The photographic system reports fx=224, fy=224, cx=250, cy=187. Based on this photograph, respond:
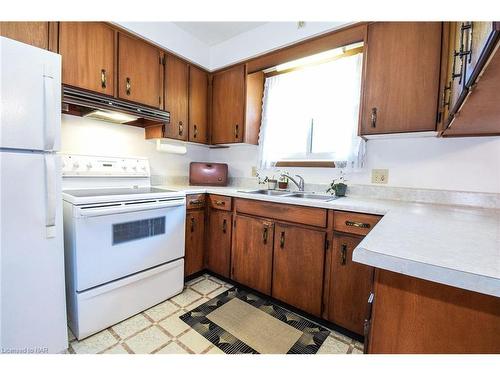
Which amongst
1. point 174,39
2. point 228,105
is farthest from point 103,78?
point 228,105

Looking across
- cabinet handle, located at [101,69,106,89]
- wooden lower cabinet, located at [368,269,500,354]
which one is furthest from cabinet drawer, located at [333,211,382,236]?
cabinet handle, located at [101,69,106,89]

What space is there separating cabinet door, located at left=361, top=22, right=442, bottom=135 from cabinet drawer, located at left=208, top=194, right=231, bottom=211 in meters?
1.25

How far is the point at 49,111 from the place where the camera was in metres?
1.14

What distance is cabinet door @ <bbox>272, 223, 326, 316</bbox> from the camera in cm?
157

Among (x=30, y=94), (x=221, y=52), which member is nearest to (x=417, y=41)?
(x=221, y=52)

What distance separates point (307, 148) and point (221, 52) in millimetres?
1455

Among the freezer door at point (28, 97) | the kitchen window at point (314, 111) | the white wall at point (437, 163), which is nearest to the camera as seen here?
the freezer door at point (28, 97)

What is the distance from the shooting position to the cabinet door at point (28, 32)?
1.32 meters

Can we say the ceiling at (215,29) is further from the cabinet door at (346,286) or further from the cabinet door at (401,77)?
the cabinet door at (346,286)

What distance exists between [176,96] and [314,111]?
1391mm

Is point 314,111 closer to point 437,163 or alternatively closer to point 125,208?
point 437,163

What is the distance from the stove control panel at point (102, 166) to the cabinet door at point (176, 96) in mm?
421

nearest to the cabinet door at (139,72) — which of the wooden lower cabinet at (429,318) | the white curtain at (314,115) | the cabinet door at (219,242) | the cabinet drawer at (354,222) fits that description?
the white curtain at (314,115)
